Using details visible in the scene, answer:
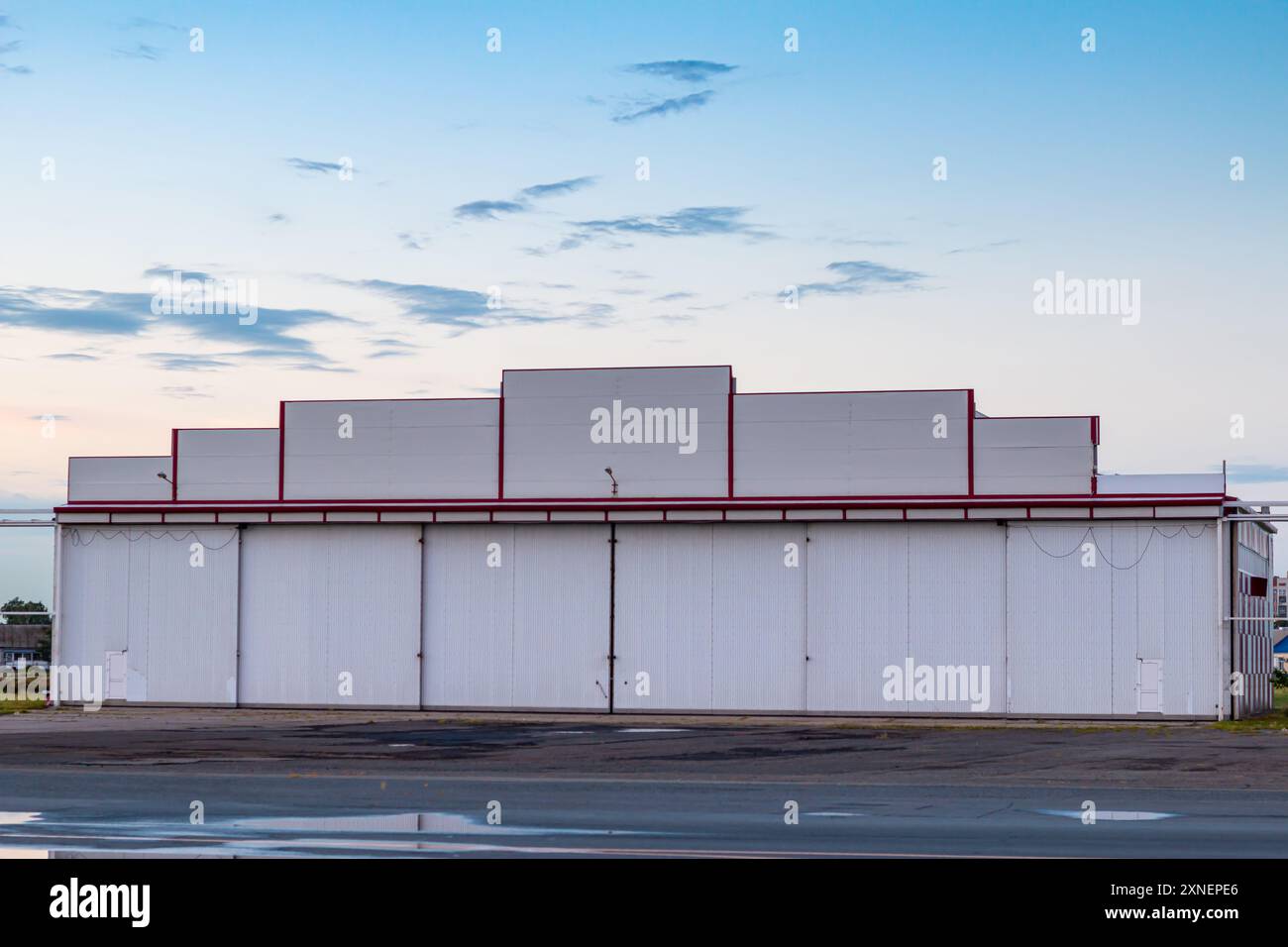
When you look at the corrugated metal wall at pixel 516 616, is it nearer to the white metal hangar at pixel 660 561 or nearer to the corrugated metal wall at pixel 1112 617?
the white metal hangar at pixel 660 561

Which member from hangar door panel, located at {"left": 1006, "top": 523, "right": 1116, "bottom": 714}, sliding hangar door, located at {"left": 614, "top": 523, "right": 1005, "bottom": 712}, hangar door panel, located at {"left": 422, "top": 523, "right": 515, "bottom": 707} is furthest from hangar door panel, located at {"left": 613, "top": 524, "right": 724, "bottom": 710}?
hangar door panel, located at {"left": 1006, "top": 523, "right": 1116, "bottom": 714}

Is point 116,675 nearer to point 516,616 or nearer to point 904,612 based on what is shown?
point 516,616

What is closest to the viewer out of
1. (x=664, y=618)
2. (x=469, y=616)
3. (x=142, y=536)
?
(x=664, y=618)

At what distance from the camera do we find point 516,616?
40062 millimetres

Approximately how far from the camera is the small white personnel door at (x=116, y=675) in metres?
42.1

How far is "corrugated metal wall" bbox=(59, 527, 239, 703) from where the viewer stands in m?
41.5

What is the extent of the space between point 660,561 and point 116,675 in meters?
14.8

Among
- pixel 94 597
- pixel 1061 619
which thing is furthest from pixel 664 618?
pixel 94 597

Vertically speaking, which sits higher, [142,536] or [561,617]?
[142,536]

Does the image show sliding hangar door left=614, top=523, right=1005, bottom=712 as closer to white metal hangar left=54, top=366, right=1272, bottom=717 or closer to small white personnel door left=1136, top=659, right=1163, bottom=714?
white metal hangar left=54, top=366, right=1272, bottom=717

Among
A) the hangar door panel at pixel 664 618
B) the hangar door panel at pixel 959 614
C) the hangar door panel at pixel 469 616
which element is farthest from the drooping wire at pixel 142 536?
the hangar door panel at pixel 959 614
